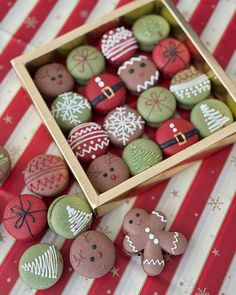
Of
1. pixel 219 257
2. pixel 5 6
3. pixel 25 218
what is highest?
pixel 5 6

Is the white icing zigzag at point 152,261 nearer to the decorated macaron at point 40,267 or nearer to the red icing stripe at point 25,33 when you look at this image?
the decorated macaron at point 40,267

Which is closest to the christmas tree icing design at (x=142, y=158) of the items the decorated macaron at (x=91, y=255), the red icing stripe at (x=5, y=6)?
the decorated macaron at (x=91, y=255)

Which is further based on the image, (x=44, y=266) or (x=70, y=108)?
(x=70, y=108)

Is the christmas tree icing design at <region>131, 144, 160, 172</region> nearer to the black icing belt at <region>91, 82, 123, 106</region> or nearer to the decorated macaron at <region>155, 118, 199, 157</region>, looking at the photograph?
the decorated macaron at <region>155, 118, 199, 157</region>

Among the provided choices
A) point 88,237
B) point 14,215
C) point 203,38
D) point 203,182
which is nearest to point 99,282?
point 88,237

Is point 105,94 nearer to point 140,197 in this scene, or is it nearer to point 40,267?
point 140,197

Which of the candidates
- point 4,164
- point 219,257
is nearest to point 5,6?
point 4,164
